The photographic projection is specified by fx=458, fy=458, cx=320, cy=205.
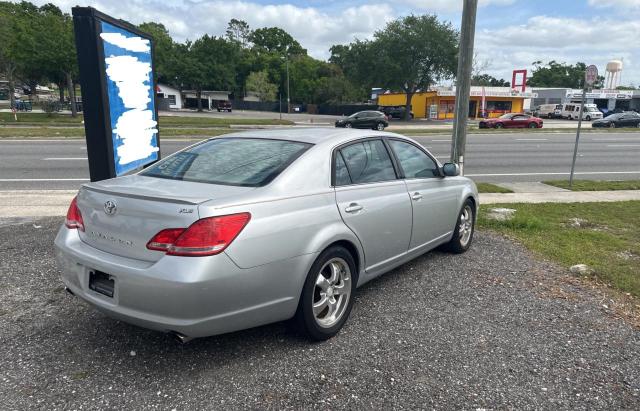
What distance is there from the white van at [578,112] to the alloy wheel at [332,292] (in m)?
53.7

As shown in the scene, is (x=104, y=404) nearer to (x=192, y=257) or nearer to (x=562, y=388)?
(x=192, y=257)

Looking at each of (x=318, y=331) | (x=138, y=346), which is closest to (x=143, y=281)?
(x=138, y=346)

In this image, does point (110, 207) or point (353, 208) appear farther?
point (353, 208)

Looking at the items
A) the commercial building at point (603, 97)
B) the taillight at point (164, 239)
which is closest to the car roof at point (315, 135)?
the taillight at point (164, 239)

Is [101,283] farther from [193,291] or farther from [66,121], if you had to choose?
[66,121]

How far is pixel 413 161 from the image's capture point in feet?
15.1

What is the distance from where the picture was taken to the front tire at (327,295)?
3.16 meters

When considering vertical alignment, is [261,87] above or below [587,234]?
above

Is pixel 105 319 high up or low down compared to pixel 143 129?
down

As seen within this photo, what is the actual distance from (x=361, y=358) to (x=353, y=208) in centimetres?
110

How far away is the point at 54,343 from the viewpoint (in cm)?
329

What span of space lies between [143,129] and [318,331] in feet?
14.1

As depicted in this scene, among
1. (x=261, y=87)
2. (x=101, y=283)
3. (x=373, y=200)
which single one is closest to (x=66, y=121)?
(x=101, y=283)

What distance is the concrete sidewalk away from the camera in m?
7.01
